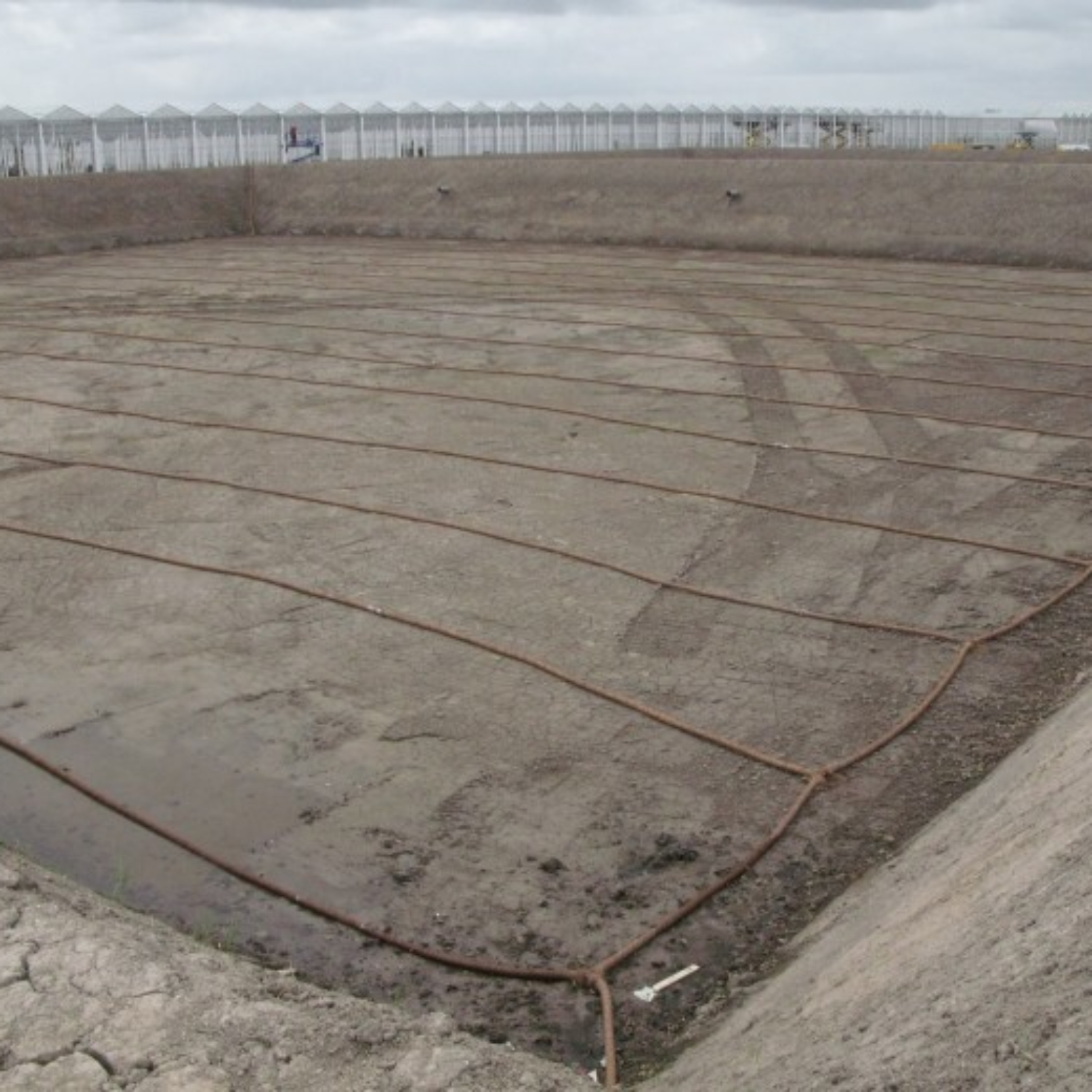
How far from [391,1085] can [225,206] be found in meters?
30.3

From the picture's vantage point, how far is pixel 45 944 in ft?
15.5

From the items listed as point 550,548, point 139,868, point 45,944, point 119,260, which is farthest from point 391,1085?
point 119,260

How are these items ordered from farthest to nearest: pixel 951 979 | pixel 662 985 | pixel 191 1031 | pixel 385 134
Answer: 1. pixel 385 134
2. pixel 662 985
3. pixel 191 1031
4. pixel 951 979

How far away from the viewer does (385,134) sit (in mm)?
40031

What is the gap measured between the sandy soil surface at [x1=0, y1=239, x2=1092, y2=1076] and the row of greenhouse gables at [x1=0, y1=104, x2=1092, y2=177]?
768 inches

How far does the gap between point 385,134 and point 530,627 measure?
3465cm

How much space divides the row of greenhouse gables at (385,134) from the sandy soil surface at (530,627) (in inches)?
768

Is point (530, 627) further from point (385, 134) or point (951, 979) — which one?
Result: point (385, 134)

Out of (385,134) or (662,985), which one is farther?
(385,134)

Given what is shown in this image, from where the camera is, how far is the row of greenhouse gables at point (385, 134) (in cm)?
3366

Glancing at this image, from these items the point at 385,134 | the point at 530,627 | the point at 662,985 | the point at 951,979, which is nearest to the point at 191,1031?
the point at 662,985

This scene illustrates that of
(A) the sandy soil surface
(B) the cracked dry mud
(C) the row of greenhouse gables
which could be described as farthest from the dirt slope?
(C) the row of greenhouse gables

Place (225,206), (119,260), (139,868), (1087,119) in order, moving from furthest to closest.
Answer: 1. (1087,119)
2. (225,206)
3. (119,260)
4. (139,868)

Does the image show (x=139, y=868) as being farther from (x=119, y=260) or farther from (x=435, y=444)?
(x=119, y=260)
